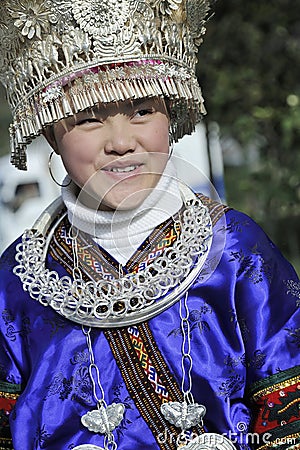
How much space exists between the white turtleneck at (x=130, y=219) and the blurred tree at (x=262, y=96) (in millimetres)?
1924

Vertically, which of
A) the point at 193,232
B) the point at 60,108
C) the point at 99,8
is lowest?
the point at 193,232

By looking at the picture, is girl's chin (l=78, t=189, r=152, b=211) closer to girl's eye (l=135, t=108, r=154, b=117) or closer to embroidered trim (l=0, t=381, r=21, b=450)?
girl's eye (l=135, t=108, r=154, b=117)

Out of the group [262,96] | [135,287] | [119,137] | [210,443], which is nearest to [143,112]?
[119,137]

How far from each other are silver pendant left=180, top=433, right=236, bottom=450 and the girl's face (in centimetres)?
47

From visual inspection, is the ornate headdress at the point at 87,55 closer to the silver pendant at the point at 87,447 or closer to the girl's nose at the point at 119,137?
the girl's nose at the point at 119,137

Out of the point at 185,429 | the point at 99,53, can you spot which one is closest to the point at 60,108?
the point at 99,53

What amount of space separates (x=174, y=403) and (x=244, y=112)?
8.24 feet

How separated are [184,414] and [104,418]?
0.51 ft

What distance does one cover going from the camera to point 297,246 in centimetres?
400

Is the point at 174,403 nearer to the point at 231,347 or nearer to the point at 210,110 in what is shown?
the point at 231,347

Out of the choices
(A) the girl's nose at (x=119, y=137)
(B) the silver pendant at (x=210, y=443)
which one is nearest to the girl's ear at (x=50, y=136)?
(A) the girl's nose at (x=119, y=137)

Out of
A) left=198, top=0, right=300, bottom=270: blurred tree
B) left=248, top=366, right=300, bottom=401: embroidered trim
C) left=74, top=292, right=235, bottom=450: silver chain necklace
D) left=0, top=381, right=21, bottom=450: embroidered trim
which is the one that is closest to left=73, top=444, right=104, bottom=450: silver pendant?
left=74, top=292, right=235, bottom=450: silver chain necklace

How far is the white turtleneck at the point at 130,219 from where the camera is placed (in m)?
1.93

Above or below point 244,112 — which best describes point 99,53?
below
